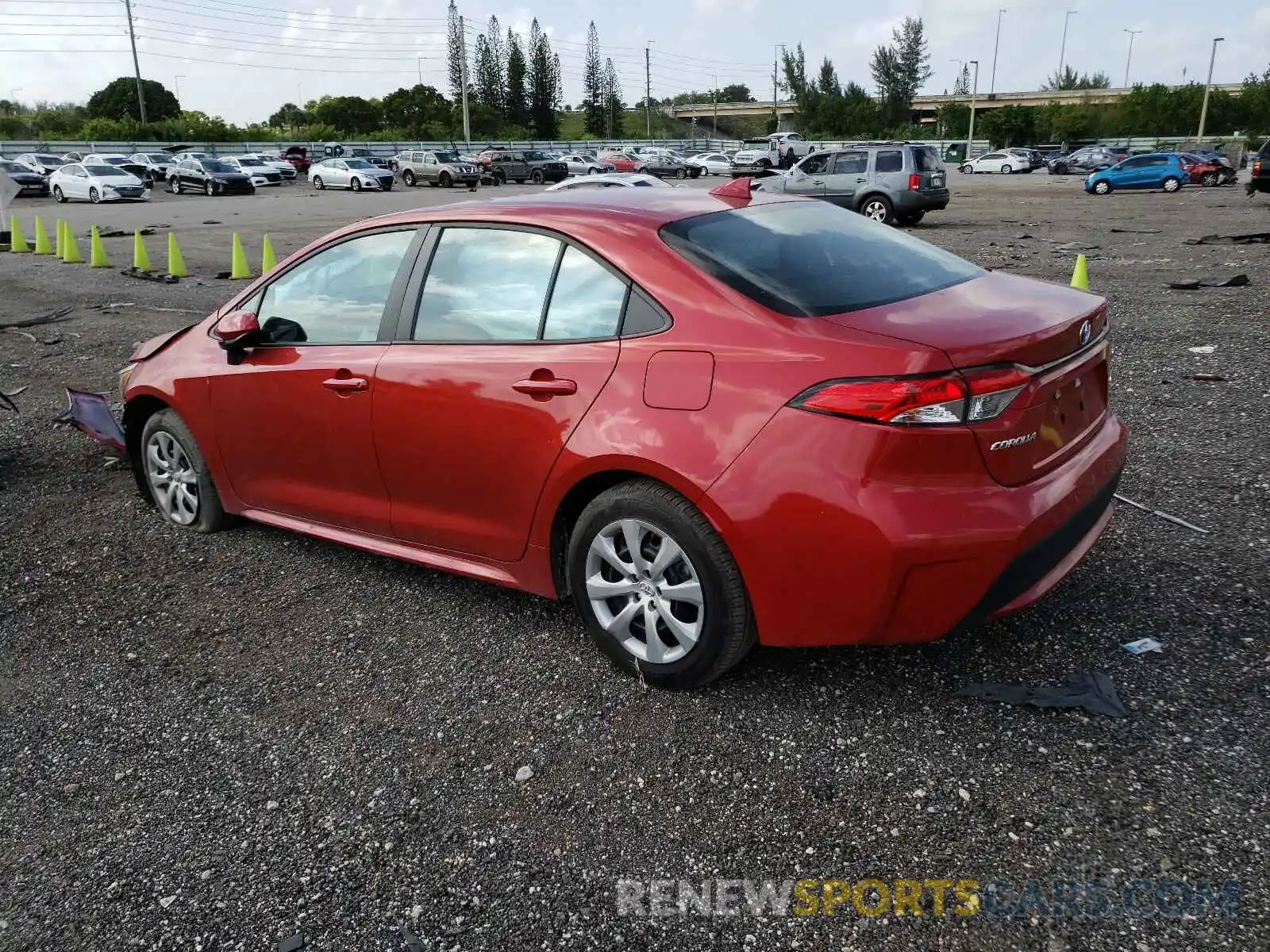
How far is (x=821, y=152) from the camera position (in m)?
22.4

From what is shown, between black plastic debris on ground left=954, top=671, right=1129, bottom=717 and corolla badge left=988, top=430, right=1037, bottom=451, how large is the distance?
87cm

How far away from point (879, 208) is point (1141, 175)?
18.9m

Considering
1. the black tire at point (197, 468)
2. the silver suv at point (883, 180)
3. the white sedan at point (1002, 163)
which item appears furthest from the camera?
the white sedan at point (1002, 163)

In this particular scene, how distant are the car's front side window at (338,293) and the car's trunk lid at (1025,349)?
1.91 metres

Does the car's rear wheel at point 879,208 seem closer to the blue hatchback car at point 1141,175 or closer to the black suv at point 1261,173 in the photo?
the black suv at point 1261,173

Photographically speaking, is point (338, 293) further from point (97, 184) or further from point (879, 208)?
→ point (97, 184)

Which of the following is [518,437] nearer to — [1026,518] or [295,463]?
[295,463]

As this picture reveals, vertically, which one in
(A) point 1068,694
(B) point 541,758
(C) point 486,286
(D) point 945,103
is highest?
(D) point 945,103

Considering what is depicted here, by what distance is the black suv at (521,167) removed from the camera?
46188mm

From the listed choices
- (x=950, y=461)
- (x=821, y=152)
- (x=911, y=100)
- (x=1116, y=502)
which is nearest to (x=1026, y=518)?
(x=950, y=461)

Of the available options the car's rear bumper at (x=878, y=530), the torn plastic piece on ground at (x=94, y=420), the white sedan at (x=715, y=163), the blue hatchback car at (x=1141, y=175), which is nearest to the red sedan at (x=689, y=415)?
the car's rear bumper at (x=878, y=530)

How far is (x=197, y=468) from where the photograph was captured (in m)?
4.84

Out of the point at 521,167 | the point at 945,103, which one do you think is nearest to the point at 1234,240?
the point at 521,167

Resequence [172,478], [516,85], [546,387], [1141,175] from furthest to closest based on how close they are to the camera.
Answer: [516,85], [1141,175], [172,478], [546,387]
